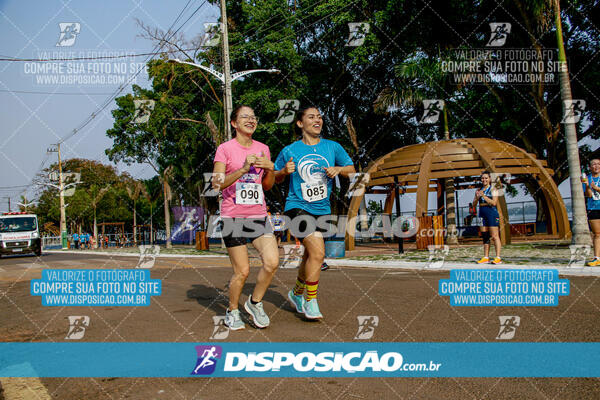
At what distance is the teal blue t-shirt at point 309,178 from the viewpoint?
16.7 feet

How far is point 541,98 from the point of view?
20.8 meters

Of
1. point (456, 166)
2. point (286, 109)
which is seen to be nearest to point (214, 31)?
point (286, 109)

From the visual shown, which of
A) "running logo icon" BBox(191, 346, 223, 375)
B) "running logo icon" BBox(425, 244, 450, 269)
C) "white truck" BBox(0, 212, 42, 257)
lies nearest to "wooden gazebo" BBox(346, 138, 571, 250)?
"running logo icon" BBox(425, 244, 450, 269)

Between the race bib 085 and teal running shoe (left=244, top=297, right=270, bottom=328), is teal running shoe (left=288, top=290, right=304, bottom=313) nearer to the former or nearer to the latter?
teal running shoe (left=244, top=297, right=270, bottom=328)

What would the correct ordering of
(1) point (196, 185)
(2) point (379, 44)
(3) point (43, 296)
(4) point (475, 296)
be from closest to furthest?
(4) point (475, 296), (3) point (43, 296), (2) point (379, 44), (1) point (196, 185)

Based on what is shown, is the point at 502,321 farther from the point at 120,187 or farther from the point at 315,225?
the point at 120,187

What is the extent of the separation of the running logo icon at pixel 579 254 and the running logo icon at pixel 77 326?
840cm

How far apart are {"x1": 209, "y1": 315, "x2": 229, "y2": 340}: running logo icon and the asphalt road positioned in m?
0.05

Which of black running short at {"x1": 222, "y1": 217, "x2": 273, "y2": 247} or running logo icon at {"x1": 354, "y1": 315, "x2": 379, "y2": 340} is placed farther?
black running short at {"x1": 222, "y1": 217, "x2": 273, "y2": 247}

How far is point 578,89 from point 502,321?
21664mm

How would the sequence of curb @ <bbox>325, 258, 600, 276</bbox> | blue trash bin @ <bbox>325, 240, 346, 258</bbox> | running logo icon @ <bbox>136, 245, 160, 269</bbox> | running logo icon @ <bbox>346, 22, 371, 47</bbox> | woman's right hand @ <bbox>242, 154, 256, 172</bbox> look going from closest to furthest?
1. woman's right hand @ <bbox>242, 154, 256, 172</bbox>
2. curb @ <bbox>325, 258, 600, 276</bbox>
3. running logo icon @ <bbox>136, 245, 160, 269</bbox>
4. blue trash bin @ <bbox>325, 240, 346, 258</bbox>
5. running logo icon @ <bbox>346, 22, 371, 47</bbox>

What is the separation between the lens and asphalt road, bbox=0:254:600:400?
116 inches

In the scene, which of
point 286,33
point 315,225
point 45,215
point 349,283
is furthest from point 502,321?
point 45,215

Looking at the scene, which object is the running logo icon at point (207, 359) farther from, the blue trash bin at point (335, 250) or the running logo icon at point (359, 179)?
the blue trash bin at point (335, 250)
